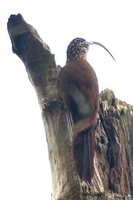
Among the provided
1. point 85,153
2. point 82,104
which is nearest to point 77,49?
point 82,104

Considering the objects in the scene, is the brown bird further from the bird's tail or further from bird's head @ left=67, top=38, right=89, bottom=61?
bird's head @ left=67, top=38, right=89, bottom=61

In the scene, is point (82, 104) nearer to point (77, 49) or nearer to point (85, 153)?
point (85, 153)

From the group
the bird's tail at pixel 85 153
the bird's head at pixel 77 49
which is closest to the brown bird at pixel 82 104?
the bird's tail at pixel 85 153

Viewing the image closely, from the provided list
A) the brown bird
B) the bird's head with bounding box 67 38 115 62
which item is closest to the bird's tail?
the brown bird

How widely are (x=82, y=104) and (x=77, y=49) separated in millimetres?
861

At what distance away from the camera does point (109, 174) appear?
4062mm

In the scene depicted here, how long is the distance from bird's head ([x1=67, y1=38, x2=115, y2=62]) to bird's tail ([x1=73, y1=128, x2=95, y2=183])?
1071 mm

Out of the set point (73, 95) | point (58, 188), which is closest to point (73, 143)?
Answer: point (58, 188)

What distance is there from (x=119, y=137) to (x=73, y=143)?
47cm

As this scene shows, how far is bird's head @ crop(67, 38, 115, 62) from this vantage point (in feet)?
16.7

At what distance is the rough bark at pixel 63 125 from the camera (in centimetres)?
389

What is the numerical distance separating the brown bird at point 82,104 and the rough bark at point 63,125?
0.07m

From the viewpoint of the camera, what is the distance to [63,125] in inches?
156

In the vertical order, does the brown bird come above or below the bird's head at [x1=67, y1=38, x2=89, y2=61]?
below
